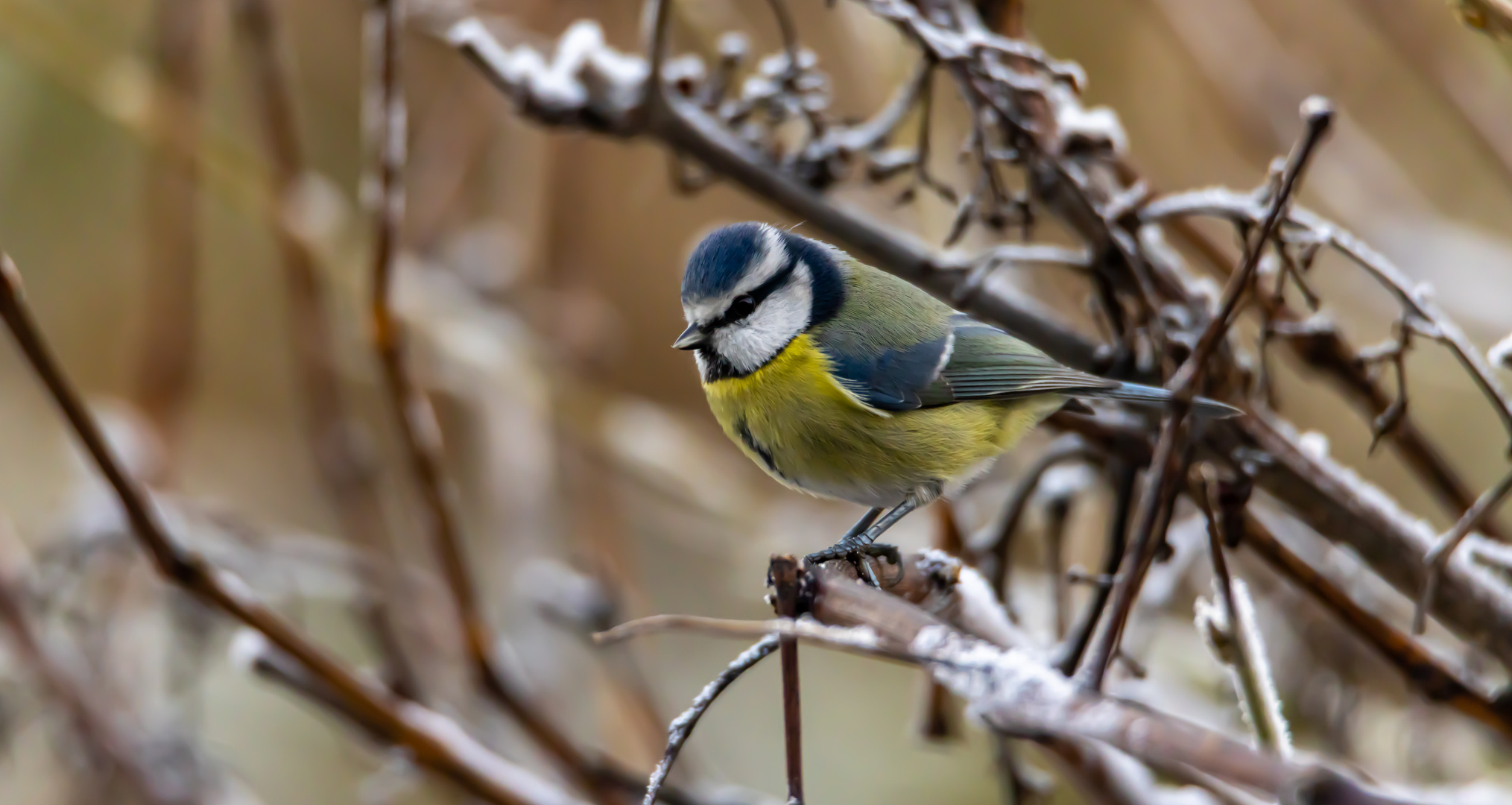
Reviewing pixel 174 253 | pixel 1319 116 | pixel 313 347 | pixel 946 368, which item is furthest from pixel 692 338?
pixel 174 253

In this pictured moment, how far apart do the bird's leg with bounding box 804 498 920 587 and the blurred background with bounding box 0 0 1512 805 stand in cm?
20

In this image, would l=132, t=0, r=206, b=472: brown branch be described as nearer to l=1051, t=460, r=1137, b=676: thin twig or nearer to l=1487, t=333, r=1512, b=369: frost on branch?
l=1051, t=460, r=1137, b=676: thin twig

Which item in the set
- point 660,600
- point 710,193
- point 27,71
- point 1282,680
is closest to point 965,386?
point 1282,680

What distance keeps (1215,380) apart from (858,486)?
418 millimetres

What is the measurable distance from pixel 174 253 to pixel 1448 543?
1.81 m

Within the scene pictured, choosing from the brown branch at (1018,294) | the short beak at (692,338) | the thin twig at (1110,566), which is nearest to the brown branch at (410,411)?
the brown branch at (1018,294)

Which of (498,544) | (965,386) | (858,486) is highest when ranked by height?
(965,386)

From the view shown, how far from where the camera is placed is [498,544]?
7.23 ft

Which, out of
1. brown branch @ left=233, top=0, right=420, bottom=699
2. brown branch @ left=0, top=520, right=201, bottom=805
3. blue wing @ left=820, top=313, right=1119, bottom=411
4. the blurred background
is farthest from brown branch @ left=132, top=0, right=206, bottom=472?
blue wing @ left=820, top=313, right=1119, bottom=411

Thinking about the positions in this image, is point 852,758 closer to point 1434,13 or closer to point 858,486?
point 858,486

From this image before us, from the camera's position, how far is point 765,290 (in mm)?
1373

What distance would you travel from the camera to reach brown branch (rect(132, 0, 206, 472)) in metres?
1.79

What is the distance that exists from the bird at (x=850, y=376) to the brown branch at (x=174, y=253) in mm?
938

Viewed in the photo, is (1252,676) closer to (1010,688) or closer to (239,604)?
(1010,688)
